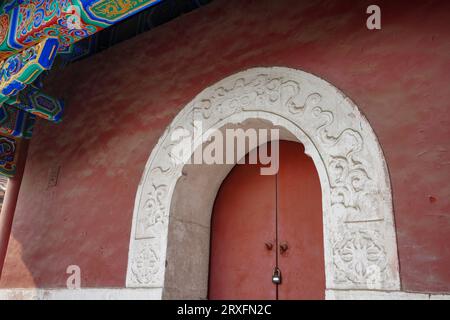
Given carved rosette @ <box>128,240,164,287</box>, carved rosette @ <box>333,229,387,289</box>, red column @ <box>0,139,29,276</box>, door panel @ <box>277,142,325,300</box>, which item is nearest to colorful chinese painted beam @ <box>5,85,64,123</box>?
red column @ <box>0,139,29,276</box>

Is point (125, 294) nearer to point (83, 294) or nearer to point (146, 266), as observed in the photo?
point (146, 266)

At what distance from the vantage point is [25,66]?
9.53 ft

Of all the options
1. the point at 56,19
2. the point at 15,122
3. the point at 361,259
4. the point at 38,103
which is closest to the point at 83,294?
the point at 38,103

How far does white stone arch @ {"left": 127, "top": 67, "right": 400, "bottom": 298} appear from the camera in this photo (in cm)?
196

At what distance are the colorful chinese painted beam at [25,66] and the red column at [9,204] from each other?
1.62m

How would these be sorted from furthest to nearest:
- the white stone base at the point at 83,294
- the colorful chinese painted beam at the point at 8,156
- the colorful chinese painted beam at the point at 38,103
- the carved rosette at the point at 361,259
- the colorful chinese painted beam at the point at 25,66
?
the colorful chinese painted beam at the point at 8,156, the colorful chinese painted beam at the point at 38,103, the colorful chinese painted beam at the point at 25,66, the white stone base at the point at 83,294, the carved rosette at the point at 361,259

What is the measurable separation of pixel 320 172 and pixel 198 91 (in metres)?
1.15

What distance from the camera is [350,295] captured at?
1.92 meters

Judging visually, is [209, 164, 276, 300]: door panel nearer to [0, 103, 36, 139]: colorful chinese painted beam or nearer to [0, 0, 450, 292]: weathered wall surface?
[0, 0, 450, 292]: weathered wall surface

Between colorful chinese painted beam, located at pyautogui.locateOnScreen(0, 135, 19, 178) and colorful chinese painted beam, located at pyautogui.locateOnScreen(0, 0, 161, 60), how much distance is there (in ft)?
5.65

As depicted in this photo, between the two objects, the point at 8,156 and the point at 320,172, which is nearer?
the point at 320,172

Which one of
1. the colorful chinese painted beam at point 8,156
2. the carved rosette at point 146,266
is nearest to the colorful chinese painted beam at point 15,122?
the colorful chinese painted beam at point 8,156

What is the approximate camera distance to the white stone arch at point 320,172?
6.42 ft

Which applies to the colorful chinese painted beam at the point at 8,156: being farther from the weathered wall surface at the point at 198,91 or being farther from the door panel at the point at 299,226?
the door panel at the point at 299,226
